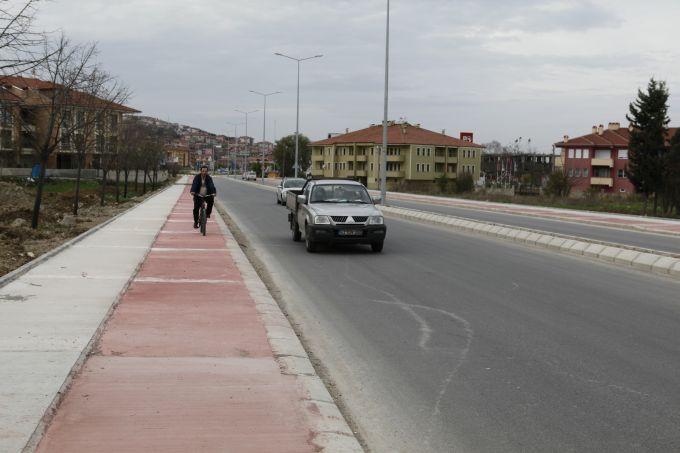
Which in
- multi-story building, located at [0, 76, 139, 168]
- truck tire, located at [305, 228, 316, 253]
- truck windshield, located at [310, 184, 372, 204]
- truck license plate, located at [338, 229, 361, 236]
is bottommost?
truck tire, located at [305, 228, 316, 253]

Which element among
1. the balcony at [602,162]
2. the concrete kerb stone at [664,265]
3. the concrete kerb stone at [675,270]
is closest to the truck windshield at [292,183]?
the concrete kerb stone at [664,265]

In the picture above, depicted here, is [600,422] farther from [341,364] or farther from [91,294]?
[91,294]

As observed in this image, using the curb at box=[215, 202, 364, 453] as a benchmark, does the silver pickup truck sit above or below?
above

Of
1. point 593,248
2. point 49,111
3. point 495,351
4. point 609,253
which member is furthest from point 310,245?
point 49,111

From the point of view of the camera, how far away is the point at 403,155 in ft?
380

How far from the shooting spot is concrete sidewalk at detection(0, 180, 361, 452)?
469cm

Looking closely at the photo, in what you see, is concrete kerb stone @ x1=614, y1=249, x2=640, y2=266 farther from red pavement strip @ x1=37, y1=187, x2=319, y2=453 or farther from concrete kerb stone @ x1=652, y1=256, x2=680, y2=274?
red pavement strip @ x1=37, y1=187, x2=319, y2=453

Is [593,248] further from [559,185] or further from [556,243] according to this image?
[559,185]

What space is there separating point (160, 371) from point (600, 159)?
106184mm

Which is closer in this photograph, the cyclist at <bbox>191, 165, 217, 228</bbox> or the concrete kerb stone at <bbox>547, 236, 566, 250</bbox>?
the concrete kerb stone at <bbox>547, 236, 566, 250</bbox>

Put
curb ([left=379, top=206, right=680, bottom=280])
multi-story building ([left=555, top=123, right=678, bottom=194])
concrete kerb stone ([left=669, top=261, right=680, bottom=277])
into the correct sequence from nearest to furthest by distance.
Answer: concrete kerb stone ([left=669, top=261, right=680, bottom=277]), curb ([left=379, top=206, right=680, bottom=280]), multi-story building ([left=555, top=123, right=678, bottom=194])

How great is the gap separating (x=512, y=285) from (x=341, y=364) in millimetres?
5649

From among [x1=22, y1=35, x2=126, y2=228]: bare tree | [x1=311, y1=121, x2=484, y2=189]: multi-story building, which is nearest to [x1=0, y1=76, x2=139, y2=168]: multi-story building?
[x1=22, y1=35, x2=126, y2=228]: bare tree

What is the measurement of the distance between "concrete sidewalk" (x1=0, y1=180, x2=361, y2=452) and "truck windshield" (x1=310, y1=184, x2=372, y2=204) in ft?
20.8
